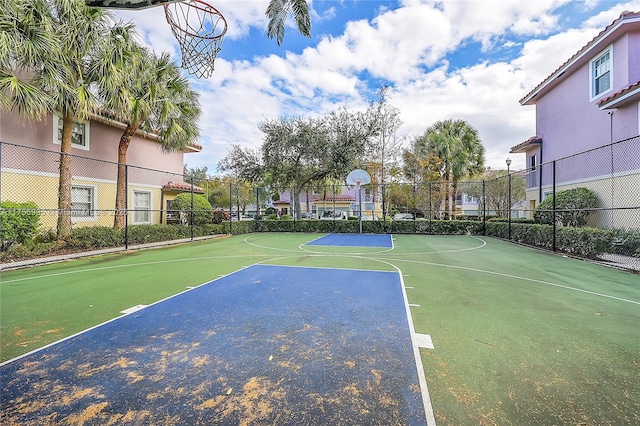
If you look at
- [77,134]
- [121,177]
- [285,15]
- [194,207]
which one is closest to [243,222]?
[194,207]

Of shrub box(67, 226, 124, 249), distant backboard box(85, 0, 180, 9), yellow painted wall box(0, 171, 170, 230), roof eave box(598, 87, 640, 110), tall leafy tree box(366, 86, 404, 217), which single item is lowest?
shrub box(67, 226, 124, 249)

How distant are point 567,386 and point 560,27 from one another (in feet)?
44.4

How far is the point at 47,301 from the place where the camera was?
4629 mm

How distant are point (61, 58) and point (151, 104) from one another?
2973 mm

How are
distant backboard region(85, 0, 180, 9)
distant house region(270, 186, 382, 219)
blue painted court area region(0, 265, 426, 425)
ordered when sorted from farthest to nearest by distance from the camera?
distant house region(270, 186, 382, 219), distant backboard region(85, 0, 180, 9), blue painted court area region(0, 265, 426, 425)

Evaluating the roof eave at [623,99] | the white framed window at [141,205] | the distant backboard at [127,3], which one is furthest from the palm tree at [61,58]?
the roof eave at [623,99]

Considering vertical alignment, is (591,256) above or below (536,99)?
below

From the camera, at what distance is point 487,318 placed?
3.85m

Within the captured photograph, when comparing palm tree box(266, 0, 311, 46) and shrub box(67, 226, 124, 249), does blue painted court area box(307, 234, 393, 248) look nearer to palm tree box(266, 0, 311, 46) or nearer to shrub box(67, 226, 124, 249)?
shrub box(67, 226, 124, 249)

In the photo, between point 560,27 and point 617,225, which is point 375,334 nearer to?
point 617,225

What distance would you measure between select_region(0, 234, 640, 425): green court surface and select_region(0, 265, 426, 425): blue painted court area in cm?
35

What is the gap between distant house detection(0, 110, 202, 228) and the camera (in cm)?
962

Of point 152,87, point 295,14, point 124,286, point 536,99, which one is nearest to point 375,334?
point 124,286

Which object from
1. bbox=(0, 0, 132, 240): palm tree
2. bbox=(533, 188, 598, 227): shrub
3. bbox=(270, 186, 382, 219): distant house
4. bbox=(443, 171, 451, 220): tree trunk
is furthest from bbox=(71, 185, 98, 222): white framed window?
bbox=(443, 171, 451, 220): tree trunk
